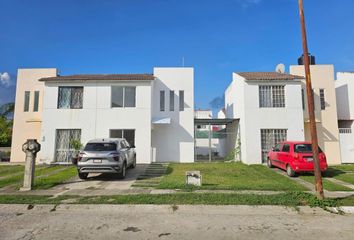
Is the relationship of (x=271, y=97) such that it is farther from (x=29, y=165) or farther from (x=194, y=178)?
(x=29, y=165)

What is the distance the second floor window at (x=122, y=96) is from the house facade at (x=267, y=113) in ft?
28.1

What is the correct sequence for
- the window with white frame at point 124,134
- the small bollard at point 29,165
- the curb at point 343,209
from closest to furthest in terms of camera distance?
1. the curb at point 343,209
2. the small bollard at point 29,165
3. the window with white frame at point 124,134

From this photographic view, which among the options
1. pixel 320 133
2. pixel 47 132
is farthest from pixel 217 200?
pixel 320 133

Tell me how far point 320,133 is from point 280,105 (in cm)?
461

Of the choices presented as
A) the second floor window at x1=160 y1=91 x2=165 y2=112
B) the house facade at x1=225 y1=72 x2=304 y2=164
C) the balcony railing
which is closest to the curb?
the house facade at x1=225 y1=72 x2=304 y2=164

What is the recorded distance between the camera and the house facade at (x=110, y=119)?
16562 mm

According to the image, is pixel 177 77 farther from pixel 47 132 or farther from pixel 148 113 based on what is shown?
pixel 47 132

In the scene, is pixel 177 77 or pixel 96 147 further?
pixel 177 77

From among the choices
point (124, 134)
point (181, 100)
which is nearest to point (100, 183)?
point (124, 134)

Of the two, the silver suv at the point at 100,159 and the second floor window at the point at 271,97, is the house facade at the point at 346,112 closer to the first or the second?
the second floor window at the point at 271,97

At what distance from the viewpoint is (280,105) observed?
17359 millimetres

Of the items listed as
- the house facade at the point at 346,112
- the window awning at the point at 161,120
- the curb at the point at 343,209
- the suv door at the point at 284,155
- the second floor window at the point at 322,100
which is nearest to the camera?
the curb at the point at 343,209

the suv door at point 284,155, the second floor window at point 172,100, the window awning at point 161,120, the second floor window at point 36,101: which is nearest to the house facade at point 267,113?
the suv door at point 284,155

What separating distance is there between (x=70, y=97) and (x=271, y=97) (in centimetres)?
1548
